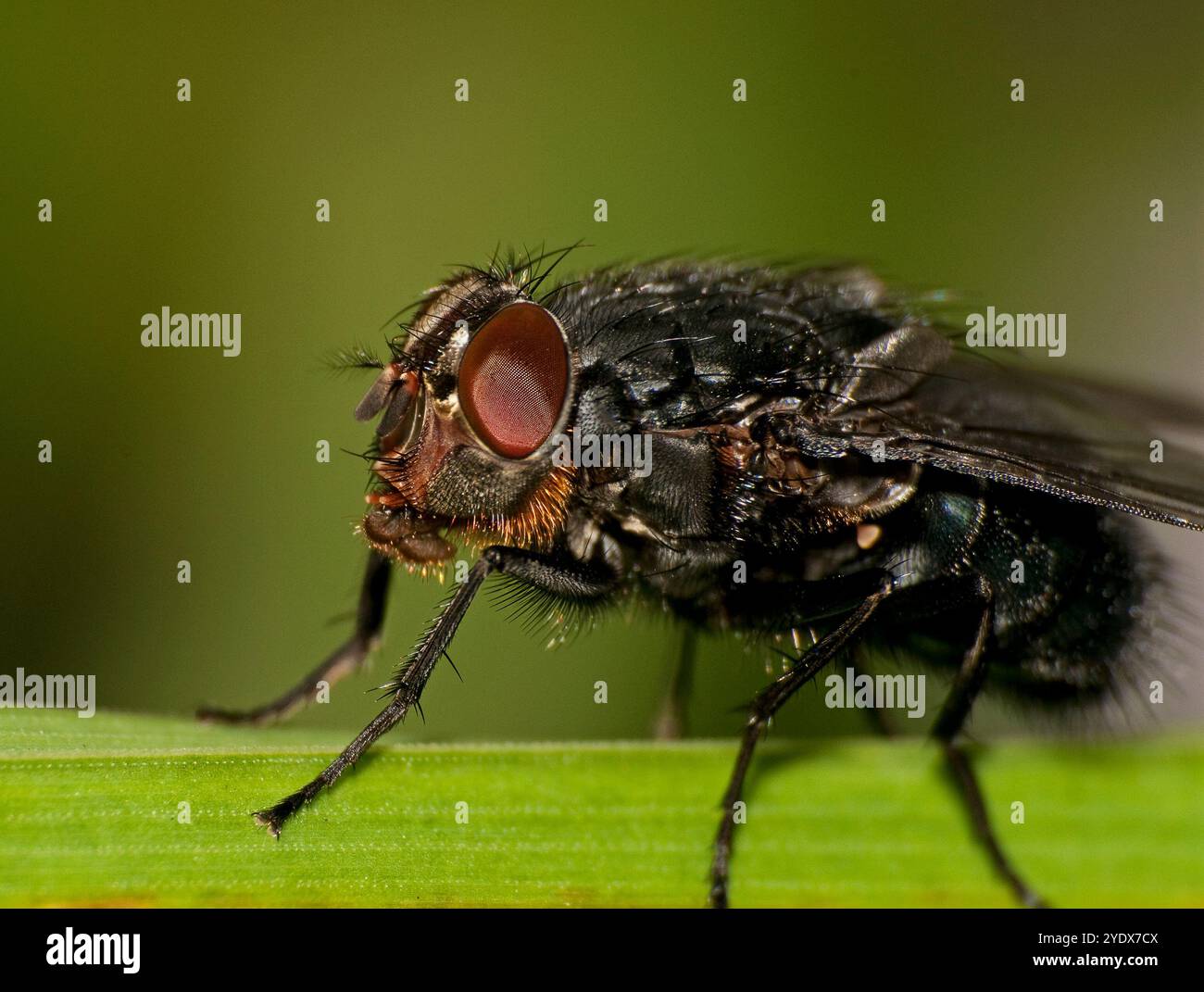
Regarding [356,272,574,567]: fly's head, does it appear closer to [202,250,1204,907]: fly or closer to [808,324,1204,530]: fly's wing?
[202,250,1204,907]: fly

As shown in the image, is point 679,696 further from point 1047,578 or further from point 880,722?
point 1047,578

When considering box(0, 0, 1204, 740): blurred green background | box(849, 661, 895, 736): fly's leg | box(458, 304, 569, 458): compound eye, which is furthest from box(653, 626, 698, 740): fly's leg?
box(458, 304, 569, 458): compound eye

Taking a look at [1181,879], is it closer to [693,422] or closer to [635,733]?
[693,422]

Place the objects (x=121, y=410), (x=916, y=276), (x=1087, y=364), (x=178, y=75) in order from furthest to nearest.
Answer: (x=1087, y=364)
(x=916, y=276)
(x=178, y=75)
(x=121, y=410)

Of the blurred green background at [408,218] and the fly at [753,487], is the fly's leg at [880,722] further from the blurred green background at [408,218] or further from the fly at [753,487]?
the fly at [753,487]

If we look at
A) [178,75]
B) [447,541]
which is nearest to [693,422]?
[447,541]

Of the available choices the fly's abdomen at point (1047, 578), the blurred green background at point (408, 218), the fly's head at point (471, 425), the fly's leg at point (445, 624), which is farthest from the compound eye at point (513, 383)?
the blurred green background at point (408, 218)

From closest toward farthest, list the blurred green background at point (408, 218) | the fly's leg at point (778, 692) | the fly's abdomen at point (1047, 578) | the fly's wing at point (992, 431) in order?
the fly's leg at point (778, 692) → the fly's wing at point (992, 431) → the fly's abdomen at point (1047, 578) → the blurred green background at point (408, 218)
